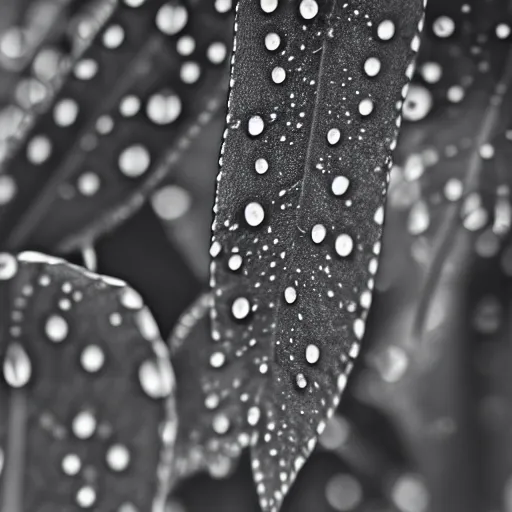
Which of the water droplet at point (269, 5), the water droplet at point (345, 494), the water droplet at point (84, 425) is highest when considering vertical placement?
the water droplet at point (269, 5)

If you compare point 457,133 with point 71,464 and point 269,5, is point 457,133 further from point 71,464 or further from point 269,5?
point 71,464

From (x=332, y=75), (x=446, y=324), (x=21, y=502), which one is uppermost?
(x=332, y=75)

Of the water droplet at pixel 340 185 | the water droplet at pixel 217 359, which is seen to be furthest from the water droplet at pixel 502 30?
the water droplet at pixel 217 359

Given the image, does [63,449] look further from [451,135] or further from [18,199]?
[451,135]

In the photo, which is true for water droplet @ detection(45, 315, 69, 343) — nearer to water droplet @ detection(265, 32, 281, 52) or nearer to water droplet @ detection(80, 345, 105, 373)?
water droplet @ detection(80, 345, 105, 373)

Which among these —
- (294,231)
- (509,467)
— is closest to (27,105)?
(294,231)

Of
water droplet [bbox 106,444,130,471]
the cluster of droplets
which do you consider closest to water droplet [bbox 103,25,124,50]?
the cluster of droplets

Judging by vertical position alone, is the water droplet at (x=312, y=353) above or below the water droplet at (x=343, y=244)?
below

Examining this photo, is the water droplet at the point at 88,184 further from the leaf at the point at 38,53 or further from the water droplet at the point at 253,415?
the water droplet at the point at 253,415
